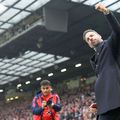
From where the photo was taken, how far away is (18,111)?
4059 cm

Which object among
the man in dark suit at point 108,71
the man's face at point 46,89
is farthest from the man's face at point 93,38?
the man's face at point 46,89

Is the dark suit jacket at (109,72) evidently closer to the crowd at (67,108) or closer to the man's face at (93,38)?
the man's face at (93,38)

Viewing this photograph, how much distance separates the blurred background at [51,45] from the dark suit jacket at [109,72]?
6073 millimetres

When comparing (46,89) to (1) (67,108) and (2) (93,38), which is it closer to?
(2) (93,38)

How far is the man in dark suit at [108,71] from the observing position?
14.5ft

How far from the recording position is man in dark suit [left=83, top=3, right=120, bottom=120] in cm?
441

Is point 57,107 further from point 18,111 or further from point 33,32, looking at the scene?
point 18,111

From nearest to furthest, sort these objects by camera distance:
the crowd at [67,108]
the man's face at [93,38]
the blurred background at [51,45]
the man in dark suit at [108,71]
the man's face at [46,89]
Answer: the man in dark suit at [108,71], the man's face at [93,38], the man's face at [46,89], the blurred background at [51,45], the crowd at [67,108]

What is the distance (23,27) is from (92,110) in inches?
763

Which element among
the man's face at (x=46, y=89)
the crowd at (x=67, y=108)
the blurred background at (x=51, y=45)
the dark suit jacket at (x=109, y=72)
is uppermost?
the blurred background at (x=51, y=45)

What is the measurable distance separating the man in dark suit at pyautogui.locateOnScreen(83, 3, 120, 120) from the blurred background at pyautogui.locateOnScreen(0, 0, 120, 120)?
6062mm

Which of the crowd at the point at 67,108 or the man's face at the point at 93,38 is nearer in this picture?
the man's face at the point at 93,38

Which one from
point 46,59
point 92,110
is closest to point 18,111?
point 46,59

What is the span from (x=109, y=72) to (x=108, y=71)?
2 centimetres
